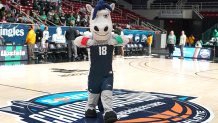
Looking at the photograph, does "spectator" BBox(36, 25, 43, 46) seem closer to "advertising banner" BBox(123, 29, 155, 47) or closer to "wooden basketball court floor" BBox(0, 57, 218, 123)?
"wooden basketball court floor" BBox(0, 57, 218, 123)

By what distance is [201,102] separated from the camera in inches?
289

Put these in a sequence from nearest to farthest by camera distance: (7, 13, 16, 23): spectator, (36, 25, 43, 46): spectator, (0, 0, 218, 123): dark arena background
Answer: (0, 0, 218, 123): dark arena background < (36, 25, 43, 46): spectator < (7, 13, 16, 23): spectator

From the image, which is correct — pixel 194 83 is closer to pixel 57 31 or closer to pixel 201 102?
pixel 201 102

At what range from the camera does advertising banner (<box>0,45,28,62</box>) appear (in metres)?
15.6

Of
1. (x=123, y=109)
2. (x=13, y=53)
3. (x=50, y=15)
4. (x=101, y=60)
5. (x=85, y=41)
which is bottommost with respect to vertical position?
(x=123, y=109)

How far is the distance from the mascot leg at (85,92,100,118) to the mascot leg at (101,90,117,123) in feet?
0.69

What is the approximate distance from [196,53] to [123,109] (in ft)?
53.8

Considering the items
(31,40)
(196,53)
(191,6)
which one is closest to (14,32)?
(31,40)

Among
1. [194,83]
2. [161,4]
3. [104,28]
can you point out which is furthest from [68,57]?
[161,4]

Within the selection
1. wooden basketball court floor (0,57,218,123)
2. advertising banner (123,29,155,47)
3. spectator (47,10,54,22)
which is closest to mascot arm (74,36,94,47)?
wooden basketball court floor (0,57,218,123)

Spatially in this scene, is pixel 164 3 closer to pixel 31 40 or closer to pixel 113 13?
pixel 113 13

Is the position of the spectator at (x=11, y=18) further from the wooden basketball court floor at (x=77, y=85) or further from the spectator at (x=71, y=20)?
the wooden basketball court floor at (x=77, y=85)

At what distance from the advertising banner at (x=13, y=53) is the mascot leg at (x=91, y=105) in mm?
10547

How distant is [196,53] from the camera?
72.2 ft
